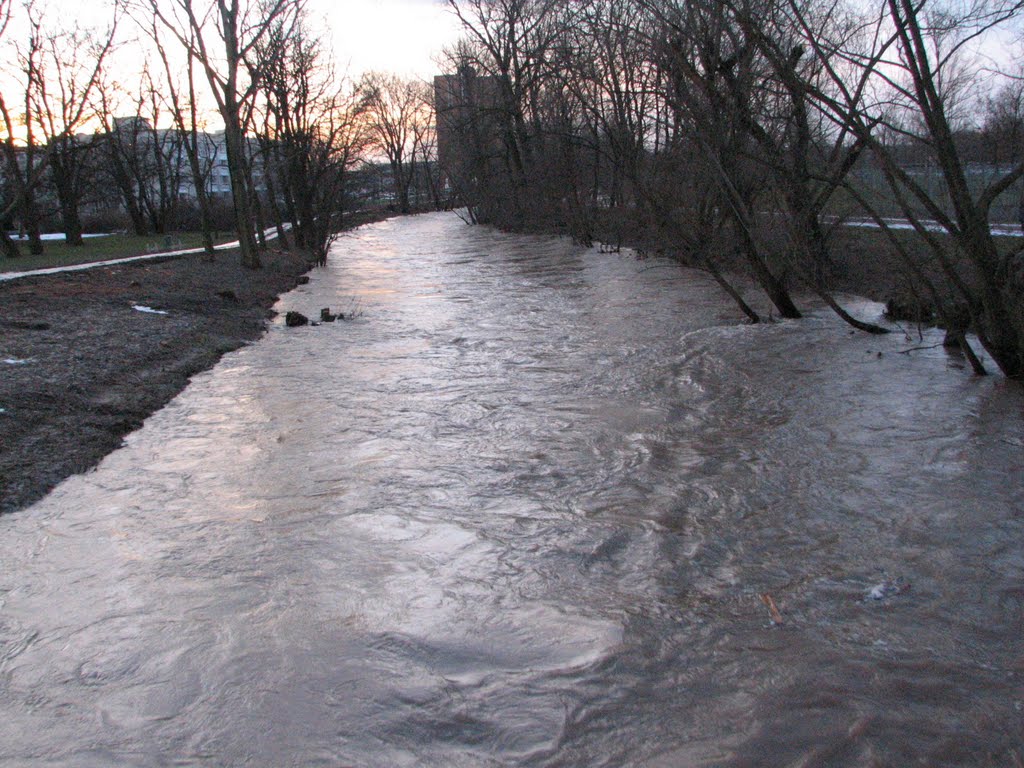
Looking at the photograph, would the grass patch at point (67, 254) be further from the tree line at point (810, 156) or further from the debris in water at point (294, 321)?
the tree line at point (810, 156)

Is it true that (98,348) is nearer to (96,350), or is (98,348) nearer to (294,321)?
(96,350)

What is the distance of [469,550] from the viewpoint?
18.7 feet

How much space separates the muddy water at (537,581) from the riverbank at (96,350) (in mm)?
350

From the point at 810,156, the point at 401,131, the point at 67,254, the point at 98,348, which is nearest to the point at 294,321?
the point at 98,348

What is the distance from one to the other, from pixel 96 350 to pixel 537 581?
7.87 m

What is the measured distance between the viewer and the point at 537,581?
5.25 meters

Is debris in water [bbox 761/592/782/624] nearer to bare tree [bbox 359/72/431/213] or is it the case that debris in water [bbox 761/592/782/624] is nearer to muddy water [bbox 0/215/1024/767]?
muddy water [bbox 0/215/1024/767]

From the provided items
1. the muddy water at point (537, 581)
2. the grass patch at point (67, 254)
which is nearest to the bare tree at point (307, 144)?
the grass patch at point (67, 254)

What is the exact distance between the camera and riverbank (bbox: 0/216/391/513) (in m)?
7.48

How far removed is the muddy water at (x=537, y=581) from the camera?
391 cm

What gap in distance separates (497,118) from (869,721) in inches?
1575

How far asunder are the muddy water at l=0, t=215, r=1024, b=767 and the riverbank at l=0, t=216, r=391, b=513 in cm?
35

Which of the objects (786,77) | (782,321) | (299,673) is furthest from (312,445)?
(782,321)

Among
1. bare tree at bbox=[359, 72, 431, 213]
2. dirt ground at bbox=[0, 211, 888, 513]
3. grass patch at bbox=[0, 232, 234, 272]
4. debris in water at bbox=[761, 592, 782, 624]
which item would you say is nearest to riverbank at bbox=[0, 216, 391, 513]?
dirt ground at bbox=[0, 211, 888, 513]
